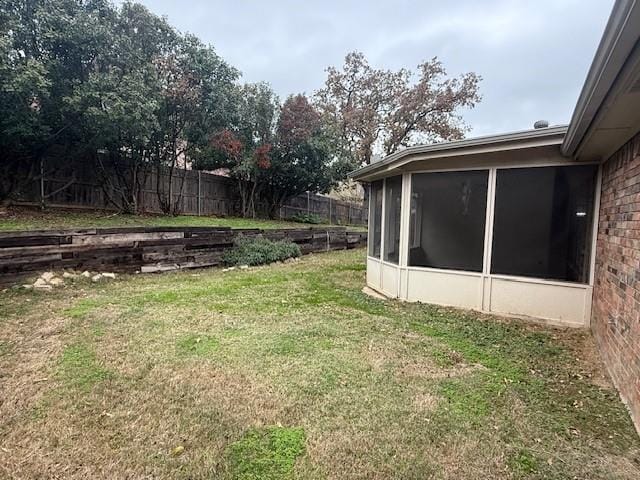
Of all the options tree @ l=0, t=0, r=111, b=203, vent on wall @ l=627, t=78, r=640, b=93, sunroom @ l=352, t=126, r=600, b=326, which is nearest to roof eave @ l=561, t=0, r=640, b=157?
vent on wall @ l=627, t=78, r=640, b=93

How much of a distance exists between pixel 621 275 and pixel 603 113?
4.78 ft

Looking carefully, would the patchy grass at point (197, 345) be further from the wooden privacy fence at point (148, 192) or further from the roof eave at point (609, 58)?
the wooden privacy fence at point (148, 192)

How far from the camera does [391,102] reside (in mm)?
19297

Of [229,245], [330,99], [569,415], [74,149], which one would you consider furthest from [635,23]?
[330,99]

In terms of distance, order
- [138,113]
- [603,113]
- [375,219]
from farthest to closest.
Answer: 1. [138,113]
2. [375,219]
3. [603,113]

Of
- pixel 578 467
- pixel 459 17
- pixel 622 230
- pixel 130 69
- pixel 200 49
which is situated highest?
pixel 459 17

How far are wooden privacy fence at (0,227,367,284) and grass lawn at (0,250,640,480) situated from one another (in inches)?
42.6

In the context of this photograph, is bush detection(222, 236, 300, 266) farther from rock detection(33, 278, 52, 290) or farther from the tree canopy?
rock detection(33, 278, 52, 290)

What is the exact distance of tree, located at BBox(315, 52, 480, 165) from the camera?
18.8 metres

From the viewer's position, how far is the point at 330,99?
20.3 m

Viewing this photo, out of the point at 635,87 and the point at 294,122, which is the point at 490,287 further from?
the point at 294,122

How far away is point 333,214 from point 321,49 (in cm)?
809

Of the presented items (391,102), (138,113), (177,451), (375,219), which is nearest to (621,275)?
(177,451)

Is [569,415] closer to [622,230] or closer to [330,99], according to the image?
[622,230]
